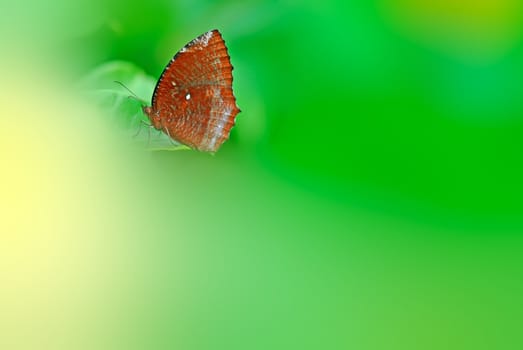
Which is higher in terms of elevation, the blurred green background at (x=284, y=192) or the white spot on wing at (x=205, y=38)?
the white spot on wing at (x=205, y=38)

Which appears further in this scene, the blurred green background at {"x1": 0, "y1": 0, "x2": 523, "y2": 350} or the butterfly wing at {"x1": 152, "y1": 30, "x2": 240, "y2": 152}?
the butterfly wing at {"x1": 152, "y1": 30, "x2": 240, "y2": 152}

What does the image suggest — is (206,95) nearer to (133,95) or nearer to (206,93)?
(206,93)

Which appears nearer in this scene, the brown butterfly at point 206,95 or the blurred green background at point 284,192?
the blurred green background at point 284,192

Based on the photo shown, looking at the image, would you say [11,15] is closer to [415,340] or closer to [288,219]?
[288,219]

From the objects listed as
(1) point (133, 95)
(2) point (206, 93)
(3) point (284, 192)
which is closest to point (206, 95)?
(2) point (206, 93)

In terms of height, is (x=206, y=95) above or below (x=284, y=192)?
above
